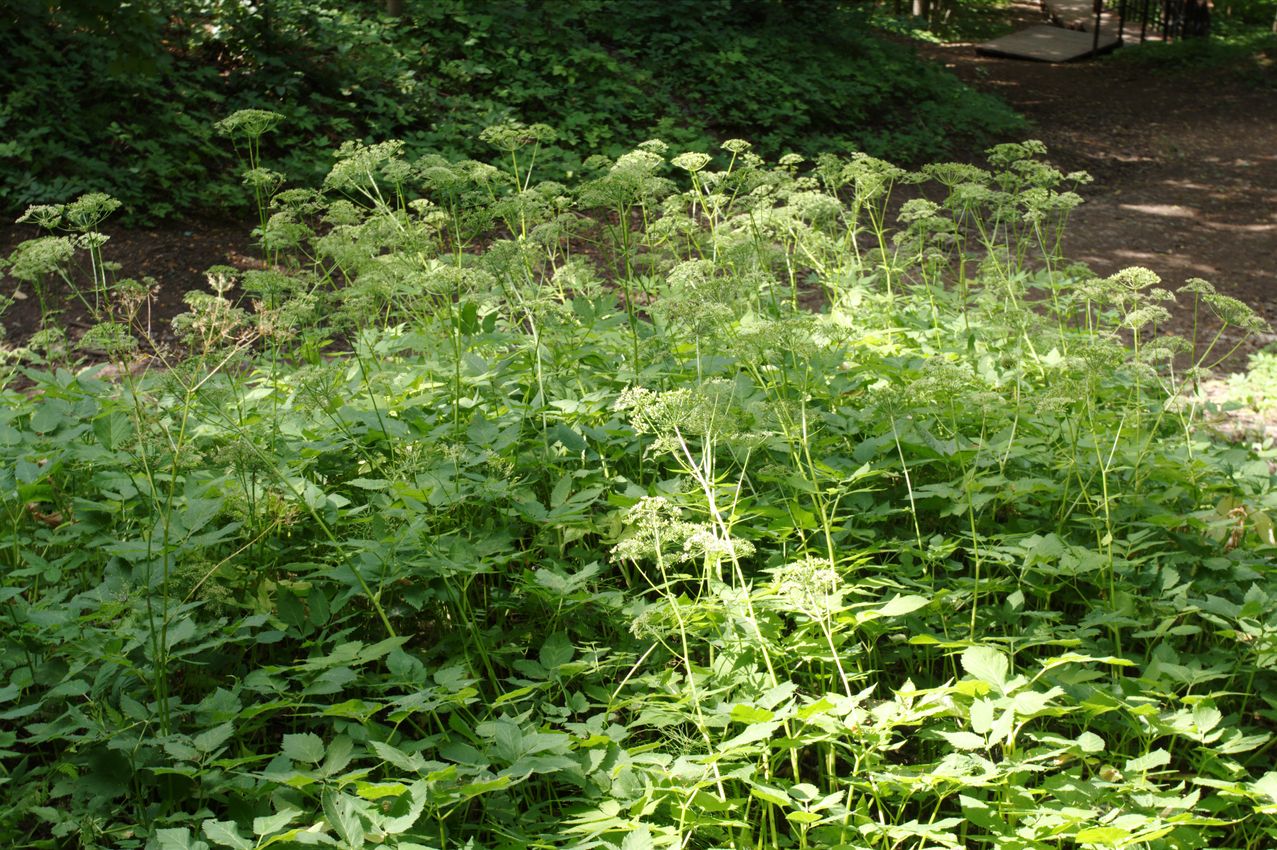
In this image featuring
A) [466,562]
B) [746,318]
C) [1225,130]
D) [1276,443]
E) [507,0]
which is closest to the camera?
[466,562]

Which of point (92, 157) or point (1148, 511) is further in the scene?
point (92, 157)

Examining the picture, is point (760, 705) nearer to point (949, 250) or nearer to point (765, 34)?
point (949, 250)

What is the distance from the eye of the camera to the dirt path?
8.23 meters

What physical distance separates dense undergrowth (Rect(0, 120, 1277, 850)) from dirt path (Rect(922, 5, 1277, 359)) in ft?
13.1

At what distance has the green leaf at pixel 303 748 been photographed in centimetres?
205

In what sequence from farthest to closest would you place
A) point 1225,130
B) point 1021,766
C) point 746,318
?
point 1225,130
point 746,318
point 1021,766

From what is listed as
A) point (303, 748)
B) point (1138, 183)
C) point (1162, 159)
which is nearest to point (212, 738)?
point (303, 748)

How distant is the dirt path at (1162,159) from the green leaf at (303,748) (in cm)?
602

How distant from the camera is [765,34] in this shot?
11828 mm

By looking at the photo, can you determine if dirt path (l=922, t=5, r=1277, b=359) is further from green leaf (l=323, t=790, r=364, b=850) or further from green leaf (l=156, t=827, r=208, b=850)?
green leaf (l=156, t=827, r=208, b=850)

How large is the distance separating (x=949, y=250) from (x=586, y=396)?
4.94m

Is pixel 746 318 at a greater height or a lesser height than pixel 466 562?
greater

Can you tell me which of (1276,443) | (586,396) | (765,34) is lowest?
(1276,443)

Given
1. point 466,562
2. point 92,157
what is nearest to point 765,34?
point 92,157
